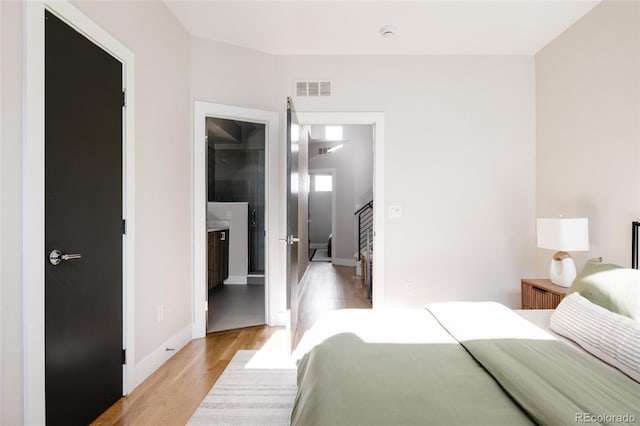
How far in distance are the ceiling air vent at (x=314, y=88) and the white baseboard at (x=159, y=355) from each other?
2677 mm

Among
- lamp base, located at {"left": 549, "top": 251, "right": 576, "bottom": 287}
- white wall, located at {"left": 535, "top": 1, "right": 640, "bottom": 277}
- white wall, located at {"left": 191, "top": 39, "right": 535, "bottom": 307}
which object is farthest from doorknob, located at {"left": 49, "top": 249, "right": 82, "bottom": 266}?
white wall, located at {"left": 535, "top": 1, "right": 640, "bottom": 277}

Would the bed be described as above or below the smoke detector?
below

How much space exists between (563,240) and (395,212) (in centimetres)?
144

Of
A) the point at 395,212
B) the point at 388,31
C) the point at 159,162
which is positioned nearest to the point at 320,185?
the point at 395,212

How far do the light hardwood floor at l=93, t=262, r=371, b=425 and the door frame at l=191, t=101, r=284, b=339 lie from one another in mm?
259

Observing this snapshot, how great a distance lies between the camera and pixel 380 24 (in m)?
2.79

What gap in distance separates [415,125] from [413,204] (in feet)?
2.79

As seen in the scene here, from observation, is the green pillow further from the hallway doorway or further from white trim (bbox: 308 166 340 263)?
white trim (bbox: 308 166 340 263)

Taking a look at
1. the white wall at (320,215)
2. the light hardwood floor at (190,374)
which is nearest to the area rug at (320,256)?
the white wall at (320,215)

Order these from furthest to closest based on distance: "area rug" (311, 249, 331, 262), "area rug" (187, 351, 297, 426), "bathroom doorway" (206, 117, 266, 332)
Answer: "area rug" (311, 249, 331, 262) → "bathroom doorway" (206, 117, 266, 332) → "area rug" (187, 351, 297, 426)

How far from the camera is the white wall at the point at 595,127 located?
2295mm

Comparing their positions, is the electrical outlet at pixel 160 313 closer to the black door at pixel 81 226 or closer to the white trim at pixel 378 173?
the black door at pixel 81 226

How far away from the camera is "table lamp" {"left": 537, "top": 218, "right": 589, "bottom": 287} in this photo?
2439 mm
